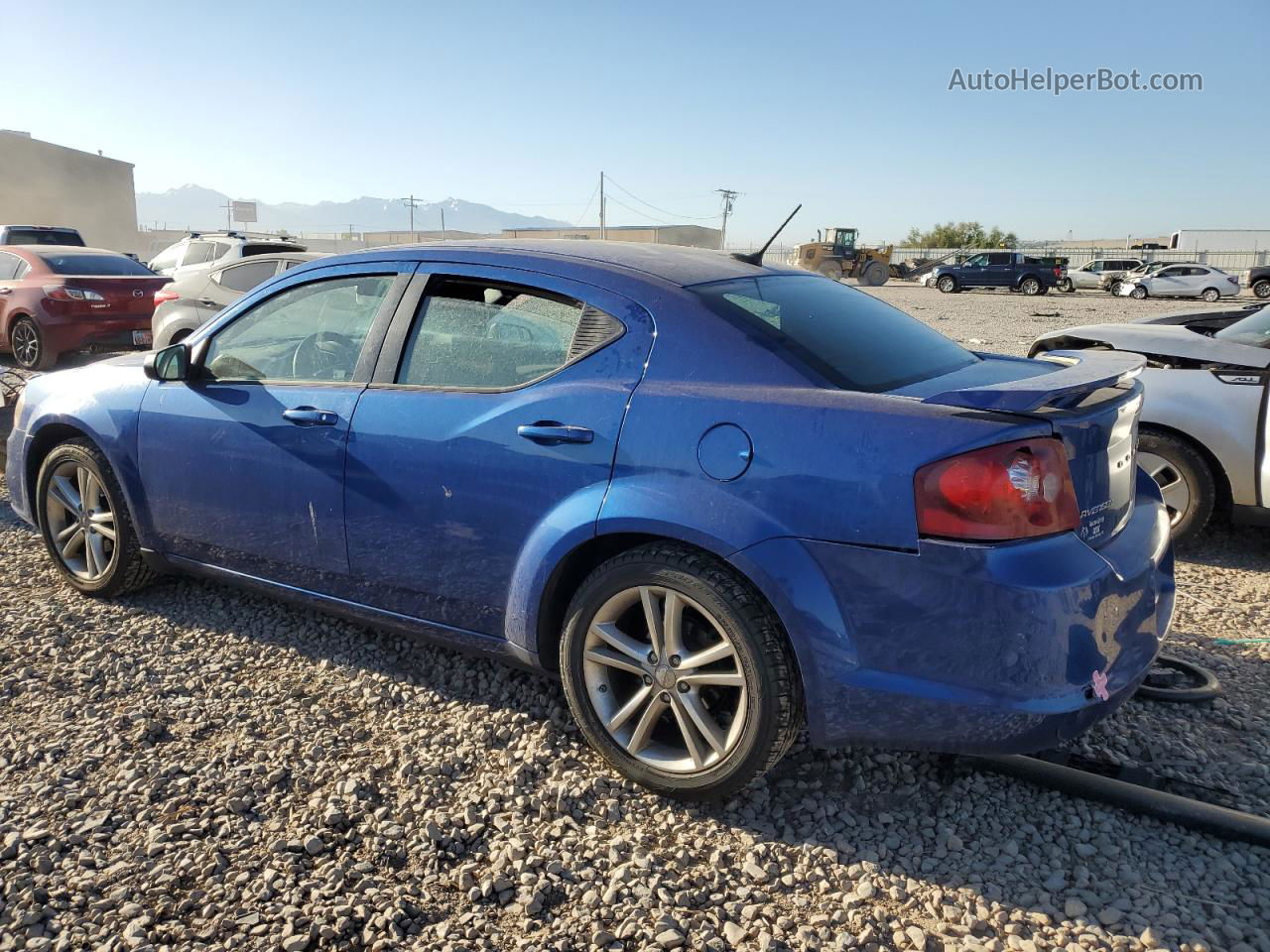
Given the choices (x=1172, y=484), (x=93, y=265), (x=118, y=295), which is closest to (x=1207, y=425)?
(x=1172, y=484)

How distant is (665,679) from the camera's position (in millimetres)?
2775

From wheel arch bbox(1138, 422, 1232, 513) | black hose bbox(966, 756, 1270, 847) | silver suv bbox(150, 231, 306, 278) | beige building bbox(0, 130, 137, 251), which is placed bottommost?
black hose bbox(966, 756, 1270, 847)

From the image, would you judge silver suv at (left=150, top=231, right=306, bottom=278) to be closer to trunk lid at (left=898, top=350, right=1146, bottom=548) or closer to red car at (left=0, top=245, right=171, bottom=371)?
red car at (left=0, top=245, right=171, bottom=371)

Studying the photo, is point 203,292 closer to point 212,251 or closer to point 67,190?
point 212,251

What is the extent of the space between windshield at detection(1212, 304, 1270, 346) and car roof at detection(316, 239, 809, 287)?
3134 millimetres

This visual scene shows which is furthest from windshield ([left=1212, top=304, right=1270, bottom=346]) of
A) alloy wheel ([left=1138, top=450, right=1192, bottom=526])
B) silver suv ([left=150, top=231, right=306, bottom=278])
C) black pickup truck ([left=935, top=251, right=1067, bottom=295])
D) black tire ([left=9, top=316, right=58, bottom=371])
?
black pickup truck ([left=935, top=251, right=1067, bottom=295])

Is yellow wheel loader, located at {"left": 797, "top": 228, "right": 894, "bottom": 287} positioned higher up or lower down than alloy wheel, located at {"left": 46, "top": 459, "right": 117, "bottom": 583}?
higher up

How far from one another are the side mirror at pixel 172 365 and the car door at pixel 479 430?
1082 millimetres

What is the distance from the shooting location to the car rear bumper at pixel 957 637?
2.33 meters

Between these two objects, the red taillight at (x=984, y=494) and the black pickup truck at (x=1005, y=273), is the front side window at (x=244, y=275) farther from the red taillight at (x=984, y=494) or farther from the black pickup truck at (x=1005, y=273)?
the black pickup truck at (x=1005, y=273)

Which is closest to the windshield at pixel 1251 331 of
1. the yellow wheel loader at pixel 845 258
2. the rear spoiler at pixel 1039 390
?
the rear spoiler at pixel 1039 390

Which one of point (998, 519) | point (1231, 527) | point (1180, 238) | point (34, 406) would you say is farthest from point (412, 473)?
point (1180, 238)

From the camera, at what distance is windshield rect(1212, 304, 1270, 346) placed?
5195mm

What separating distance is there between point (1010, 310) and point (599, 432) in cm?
2656
